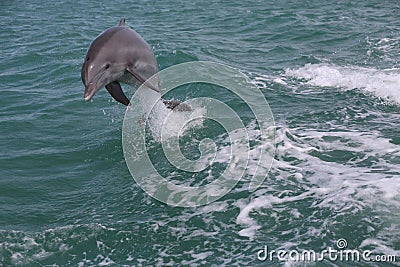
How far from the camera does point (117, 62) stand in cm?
840

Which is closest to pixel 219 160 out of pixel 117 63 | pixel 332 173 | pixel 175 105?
pixel 175 105

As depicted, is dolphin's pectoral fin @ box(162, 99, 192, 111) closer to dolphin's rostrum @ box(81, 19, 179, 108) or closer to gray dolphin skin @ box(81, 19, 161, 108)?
dolphin's rostrum @ box(81, 19, 179, 108)

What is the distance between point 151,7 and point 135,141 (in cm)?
1477

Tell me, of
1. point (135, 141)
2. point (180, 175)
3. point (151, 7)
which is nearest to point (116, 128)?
point (135, 141)

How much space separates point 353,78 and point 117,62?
7048 millimetres

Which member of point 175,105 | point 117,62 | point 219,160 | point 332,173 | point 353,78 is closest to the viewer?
point 117,62

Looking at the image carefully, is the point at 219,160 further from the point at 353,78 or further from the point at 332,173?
the point at 353,78

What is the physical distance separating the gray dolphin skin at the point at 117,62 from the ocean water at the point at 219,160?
1677mm

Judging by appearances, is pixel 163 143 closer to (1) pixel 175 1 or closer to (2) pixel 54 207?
(2) pixel 54 207

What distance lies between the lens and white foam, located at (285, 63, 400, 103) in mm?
12695

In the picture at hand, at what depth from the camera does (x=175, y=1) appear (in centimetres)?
2567

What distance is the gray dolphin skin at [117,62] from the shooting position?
791 centimetres

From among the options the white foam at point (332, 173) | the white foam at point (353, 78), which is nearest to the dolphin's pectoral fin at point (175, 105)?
the white foam at point (332, 173)

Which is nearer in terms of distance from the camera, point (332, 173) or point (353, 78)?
point (332, 173)
